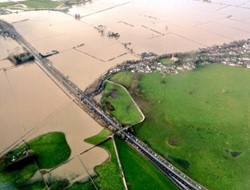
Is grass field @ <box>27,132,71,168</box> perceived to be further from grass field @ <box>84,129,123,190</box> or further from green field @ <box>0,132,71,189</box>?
A: grass field @ <box>84,129,123,190</box>

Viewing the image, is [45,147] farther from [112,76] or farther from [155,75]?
[155,75]

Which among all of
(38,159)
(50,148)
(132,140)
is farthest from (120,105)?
(38,159)

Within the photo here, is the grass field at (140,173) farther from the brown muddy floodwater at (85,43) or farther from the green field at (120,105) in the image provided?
the green field at (120,105)

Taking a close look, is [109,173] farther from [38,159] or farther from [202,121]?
[202,121]

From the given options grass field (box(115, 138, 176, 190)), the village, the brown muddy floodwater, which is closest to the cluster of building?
the village

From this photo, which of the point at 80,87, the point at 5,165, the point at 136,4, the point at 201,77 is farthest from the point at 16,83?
the point at 136,4

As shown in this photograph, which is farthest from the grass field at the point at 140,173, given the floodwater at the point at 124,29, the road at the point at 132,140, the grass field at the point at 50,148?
the floodwater at the point at 124,29
